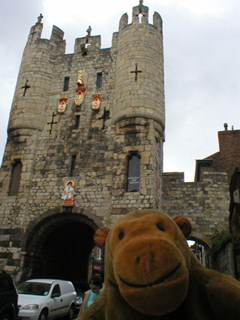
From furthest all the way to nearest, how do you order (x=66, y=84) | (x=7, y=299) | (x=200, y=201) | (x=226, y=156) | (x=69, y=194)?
(x=226, y=156)
(x=66, y=84)
(x=200, y=201)
(x=69, y=194)
(x=7, y=299)

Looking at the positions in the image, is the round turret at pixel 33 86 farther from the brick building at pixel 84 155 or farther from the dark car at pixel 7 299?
the dark car at pixel 7 299

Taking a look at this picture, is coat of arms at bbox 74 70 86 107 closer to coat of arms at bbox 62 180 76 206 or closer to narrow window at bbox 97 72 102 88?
narrow window at bbox 97 72 102 88

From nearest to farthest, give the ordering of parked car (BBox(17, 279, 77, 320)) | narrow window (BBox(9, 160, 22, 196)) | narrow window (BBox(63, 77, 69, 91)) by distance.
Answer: parked car (BBox(17, 279, 77, 320)) < narrow window (BBox(9, 160, 22, 196)) < narrow window (BBox(63, 77, 69, 91))

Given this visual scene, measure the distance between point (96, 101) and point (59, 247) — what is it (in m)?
6.72

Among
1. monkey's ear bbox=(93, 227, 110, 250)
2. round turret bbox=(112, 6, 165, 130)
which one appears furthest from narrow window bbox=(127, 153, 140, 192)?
monkey's ear bbox=(93, 227, 110, 250)

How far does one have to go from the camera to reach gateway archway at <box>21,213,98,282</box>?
10656 mm

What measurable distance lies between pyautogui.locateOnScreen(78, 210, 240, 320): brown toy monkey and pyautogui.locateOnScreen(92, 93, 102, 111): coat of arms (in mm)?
10622

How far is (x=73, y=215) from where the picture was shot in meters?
10.8

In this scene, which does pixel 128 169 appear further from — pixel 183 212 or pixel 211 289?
pixel 211 289

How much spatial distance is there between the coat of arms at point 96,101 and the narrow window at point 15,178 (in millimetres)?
3967

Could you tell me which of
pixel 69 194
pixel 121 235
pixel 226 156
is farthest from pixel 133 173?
pixel 226 156

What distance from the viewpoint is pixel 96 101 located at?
1243cm

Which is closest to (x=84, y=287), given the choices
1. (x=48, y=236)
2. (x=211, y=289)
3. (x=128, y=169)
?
(x=48, y=236)

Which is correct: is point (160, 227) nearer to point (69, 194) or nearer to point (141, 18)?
point (69, 194)
